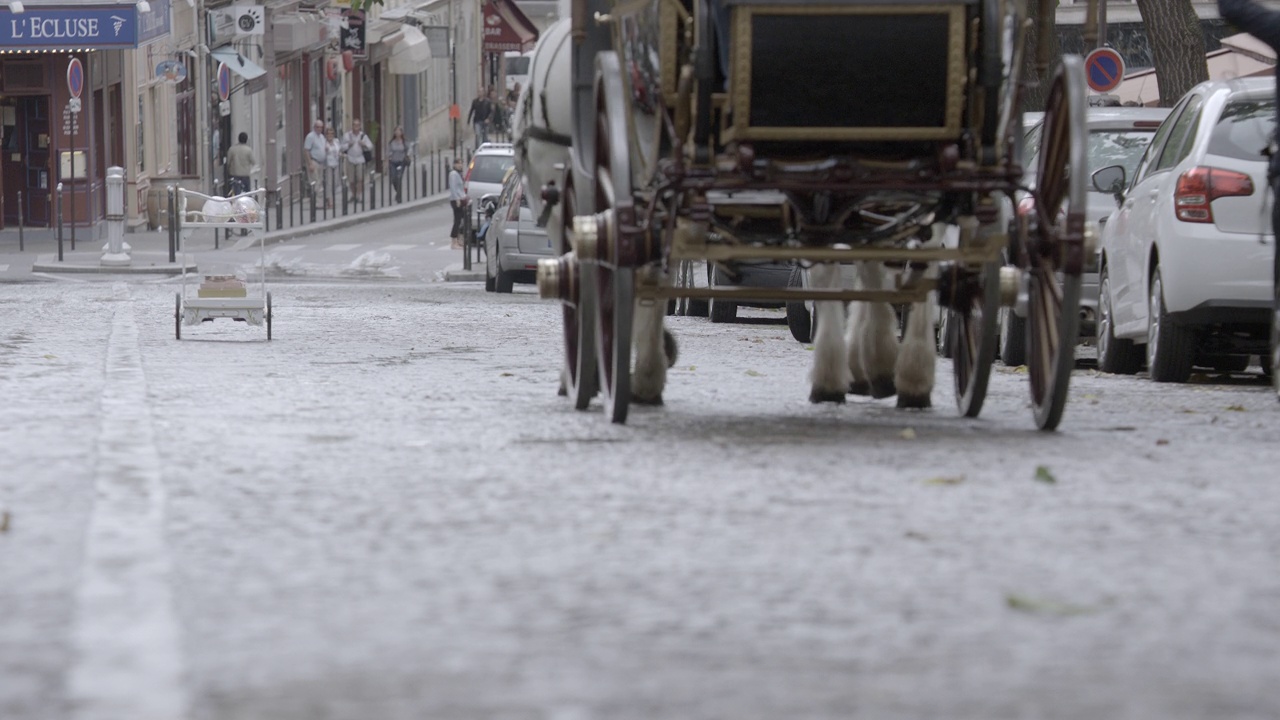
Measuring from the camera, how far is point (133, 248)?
127ft

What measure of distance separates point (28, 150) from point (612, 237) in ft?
116

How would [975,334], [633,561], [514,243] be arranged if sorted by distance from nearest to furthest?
[633,561] < [975,334] < [514,243]

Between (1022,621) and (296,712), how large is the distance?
1425 mm

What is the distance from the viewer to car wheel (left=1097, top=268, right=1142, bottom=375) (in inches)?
558

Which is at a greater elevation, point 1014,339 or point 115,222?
point 1014,339

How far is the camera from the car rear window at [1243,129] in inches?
476

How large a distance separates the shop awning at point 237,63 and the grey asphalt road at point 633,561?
4284 centimetres

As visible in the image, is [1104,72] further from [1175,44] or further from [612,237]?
[612,237]

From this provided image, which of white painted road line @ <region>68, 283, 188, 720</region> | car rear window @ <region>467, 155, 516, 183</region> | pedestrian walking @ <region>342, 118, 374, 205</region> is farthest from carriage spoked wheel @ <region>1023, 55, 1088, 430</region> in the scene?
pedestrian walking @ <region>342, 118, 374, 205</region>

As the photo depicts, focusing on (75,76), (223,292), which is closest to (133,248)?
(75,76)

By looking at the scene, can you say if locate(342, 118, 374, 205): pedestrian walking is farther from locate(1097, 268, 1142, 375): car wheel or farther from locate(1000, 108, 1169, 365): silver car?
locate(1097, 268, 1142, 375): car wheel

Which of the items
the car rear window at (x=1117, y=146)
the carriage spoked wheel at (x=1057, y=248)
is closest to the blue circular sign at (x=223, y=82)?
the car rear window at (x=1117, y=146)

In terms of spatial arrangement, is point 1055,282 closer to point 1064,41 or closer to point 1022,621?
point 1022,621

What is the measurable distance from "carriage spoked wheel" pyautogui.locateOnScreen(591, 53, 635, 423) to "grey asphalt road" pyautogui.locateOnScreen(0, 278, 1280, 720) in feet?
0.67
